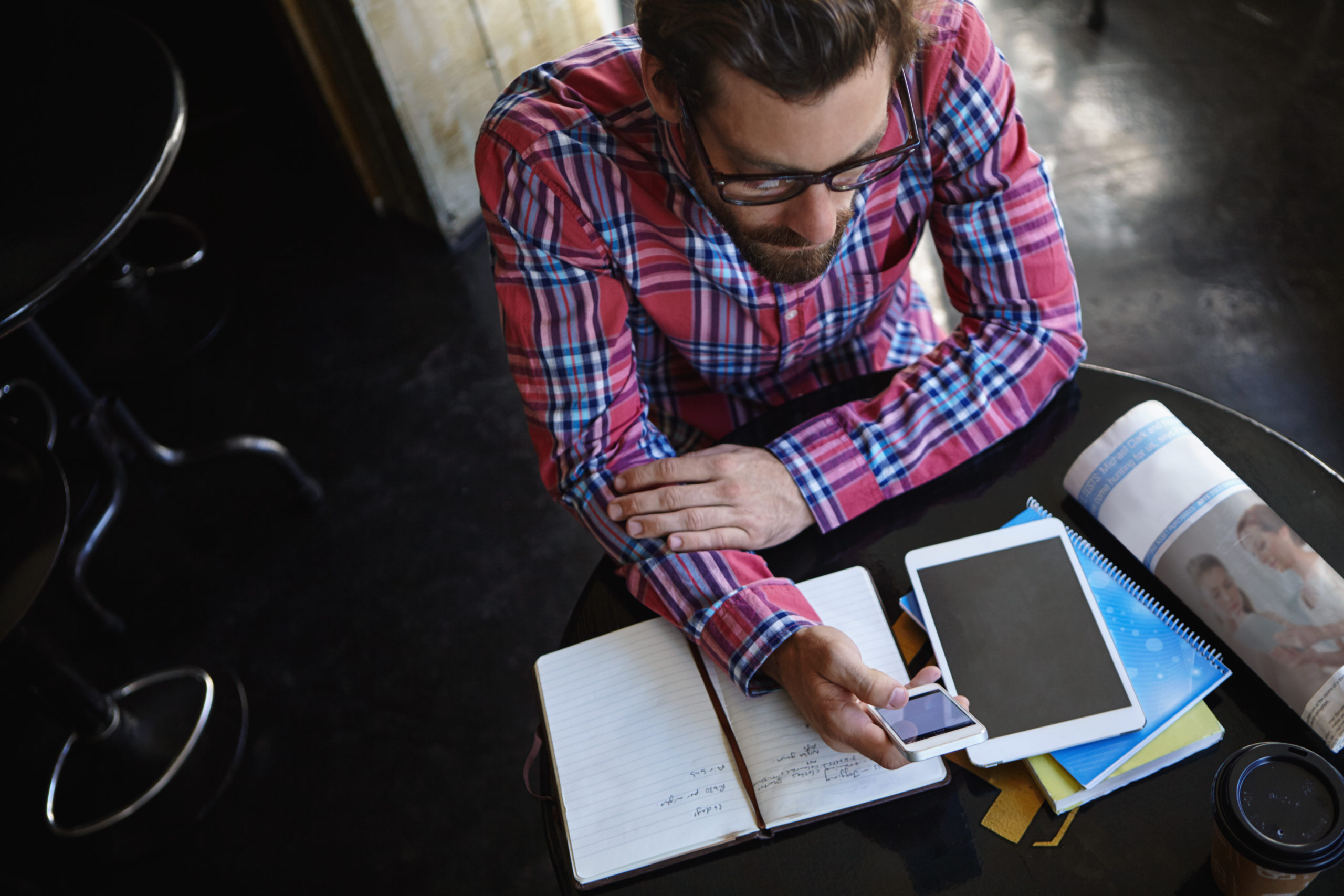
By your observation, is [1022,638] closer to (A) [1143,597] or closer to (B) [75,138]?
(A) [1143,597]

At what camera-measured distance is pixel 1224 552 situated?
0.93m

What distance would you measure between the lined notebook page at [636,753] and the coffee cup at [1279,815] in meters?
0.40

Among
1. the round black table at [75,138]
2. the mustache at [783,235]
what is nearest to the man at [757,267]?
the mustache at [783,235]

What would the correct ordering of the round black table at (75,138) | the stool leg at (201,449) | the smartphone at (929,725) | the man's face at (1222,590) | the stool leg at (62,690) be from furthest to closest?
the stool leg at (201,449)
the stool leg at (62,690)
the round black table at (75,138)
the man's face at (1222,590)
the smartphone at (929,725)

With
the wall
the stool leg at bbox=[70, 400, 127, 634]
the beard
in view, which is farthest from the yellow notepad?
the wall

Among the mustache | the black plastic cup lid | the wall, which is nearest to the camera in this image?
the black plastic cup lid

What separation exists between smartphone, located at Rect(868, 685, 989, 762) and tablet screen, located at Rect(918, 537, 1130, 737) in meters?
0.05

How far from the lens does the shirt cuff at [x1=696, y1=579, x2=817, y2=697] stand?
0.94 meters

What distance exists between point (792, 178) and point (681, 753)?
1.94ft

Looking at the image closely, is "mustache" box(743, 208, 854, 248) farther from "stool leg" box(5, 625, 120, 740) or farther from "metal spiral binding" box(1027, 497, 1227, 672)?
"stool leg" box(5, 625, 120, 740)

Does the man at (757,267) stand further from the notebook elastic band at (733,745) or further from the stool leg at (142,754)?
the stool leg at (142,754)

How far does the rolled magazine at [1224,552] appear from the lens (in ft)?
2.82

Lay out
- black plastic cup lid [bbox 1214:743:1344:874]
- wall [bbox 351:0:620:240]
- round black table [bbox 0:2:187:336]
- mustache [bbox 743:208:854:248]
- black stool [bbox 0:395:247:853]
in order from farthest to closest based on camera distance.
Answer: wall [bbox 351:0:620:240]
black stool [bbox 0:395:247:853]
round black table [bbox 0:2:187:336]
mustache [bbox 743:208:854:248]
black plastic cup lid [bbox 1214:743:1344:874]

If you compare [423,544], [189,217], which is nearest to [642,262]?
[423,544]
